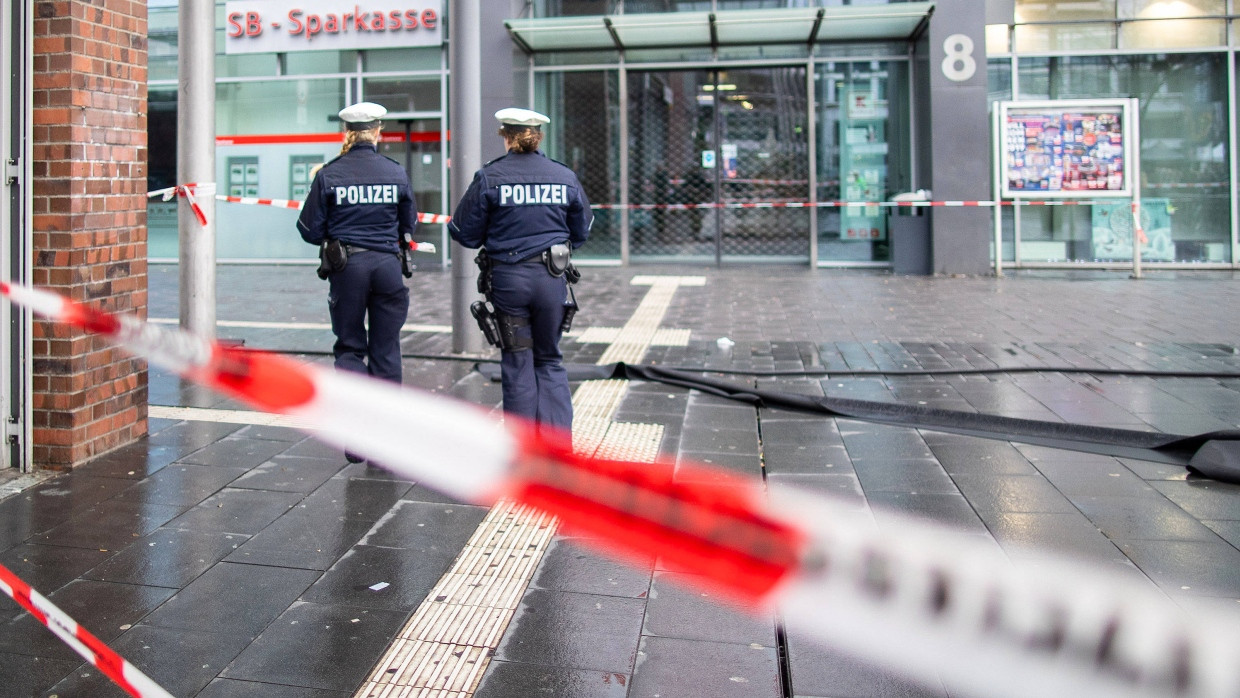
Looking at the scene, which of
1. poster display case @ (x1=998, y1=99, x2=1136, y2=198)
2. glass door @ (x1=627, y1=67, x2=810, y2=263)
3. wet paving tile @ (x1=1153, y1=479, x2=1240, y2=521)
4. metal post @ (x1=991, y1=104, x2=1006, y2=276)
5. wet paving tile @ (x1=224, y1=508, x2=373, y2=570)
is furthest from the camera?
→ glass door @ (x1=627, y1=67, x2=810, y2=263)

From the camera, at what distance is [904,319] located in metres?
10.9

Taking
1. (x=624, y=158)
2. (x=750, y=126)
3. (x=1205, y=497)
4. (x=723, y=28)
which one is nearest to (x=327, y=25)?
(x=624, y=158)

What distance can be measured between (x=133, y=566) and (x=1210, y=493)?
4429 mm

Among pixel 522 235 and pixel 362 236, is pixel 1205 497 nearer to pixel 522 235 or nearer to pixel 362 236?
pixel 522 235

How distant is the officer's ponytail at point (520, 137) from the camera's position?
5.31 meters

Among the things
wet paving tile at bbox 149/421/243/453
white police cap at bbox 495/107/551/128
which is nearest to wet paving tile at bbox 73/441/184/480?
wet paving tile at bbox 149/421/243/453

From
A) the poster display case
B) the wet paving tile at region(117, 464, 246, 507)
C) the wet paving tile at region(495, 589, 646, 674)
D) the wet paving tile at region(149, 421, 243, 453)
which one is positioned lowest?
the wet paving tile at region(495, 589, 646, 674)

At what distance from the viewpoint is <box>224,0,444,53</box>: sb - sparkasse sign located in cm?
1698

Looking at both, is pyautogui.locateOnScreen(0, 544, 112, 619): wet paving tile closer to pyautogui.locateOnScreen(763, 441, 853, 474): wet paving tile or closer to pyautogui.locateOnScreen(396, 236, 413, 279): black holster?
pyautogui.locateOnScreen(396, 236, 413, 279): black holster

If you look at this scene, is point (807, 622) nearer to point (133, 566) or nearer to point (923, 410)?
point (133, 566)

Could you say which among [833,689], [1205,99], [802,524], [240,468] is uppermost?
[1205,99]

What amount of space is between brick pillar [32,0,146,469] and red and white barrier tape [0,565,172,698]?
9.72ft

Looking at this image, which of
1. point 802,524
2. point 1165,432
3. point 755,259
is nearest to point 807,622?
point 802,524

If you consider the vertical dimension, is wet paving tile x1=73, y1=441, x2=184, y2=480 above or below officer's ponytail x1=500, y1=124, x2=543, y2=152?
below
